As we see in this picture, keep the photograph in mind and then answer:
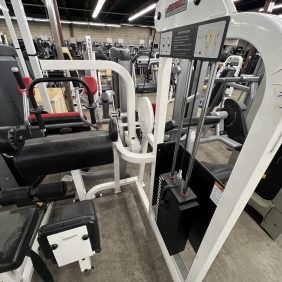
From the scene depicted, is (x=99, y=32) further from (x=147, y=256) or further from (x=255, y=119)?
(x=255, y=119)

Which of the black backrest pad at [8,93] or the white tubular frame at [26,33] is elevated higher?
the white tubular frame at [26,33]

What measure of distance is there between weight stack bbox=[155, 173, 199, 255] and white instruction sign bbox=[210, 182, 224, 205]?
103mm

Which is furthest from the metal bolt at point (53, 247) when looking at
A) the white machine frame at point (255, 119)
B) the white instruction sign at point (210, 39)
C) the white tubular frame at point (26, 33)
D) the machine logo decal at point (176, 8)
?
the white tubular frame at point (26, 33)

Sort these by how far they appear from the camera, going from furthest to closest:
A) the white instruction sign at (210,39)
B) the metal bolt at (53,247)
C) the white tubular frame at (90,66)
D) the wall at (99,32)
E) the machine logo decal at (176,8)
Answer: the wall at (99,32) < the white tubular frame at (90,66) < the metal bolt at (53,247) < the machine logo decal at (176,8) < the white instruction sign at (210,39)

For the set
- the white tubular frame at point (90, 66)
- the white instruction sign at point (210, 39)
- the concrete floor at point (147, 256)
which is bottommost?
the concrete floor at point (147, 256)

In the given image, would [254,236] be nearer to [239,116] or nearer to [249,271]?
[249,271]

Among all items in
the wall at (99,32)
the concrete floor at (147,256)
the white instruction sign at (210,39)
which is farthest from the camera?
the wall at (99,32)

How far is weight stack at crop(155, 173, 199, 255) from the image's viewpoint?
813mm

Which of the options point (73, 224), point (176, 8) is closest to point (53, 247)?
point (73, 224)

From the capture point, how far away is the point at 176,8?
2.23 feet

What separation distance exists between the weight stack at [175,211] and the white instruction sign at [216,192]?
103 mm

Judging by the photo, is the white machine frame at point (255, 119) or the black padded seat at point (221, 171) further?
the black padded seat at point (221, 171)

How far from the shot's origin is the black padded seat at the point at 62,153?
3.22 feet

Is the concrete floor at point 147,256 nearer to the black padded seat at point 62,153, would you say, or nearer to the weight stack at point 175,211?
the weight stack at point 175,211
